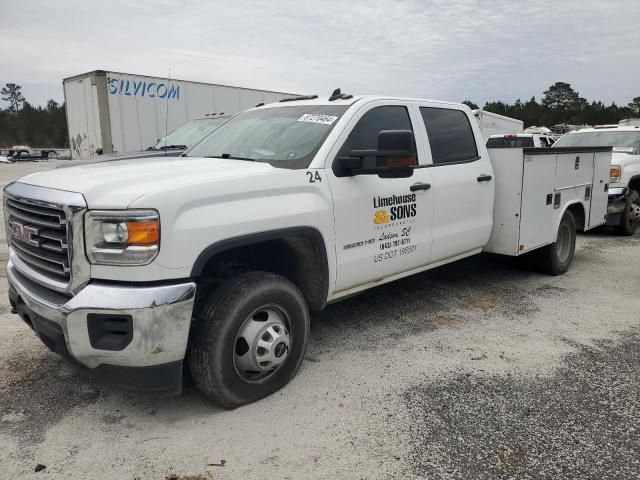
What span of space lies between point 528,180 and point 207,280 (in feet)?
11.7

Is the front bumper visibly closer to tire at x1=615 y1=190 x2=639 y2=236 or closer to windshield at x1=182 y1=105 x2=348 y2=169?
windshield at x1=182 y1=105 x2=348 y2=169

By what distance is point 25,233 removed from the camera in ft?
10.5

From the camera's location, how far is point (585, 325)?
15.4 feet

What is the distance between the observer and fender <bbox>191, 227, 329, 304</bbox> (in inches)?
113

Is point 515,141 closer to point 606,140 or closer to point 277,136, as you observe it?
point 606,140

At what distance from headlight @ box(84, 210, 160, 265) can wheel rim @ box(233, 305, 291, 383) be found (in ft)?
2.52

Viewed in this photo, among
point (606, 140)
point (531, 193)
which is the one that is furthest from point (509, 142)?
point (531, 193)

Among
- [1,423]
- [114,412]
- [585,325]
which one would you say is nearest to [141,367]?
[114,412]

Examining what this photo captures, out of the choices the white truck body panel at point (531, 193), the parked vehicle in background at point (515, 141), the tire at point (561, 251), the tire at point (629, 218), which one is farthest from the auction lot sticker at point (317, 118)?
the tire at point (629, 218)

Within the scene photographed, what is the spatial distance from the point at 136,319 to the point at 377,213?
1.93 metres

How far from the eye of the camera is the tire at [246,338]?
303 cm

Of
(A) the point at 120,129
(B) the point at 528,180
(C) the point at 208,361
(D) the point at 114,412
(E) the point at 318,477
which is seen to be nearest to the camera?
(E) the point at 318,477

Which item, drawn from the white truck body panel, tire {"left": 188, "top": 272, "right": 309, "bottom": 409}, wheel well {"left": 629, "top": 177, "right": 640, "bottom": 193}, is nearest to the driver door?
tire {"left": 188, "top": 272, "right": 309, "bottom": 409}

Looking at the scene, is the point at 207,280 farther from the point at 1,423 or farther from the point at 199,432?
the point at 1,423
